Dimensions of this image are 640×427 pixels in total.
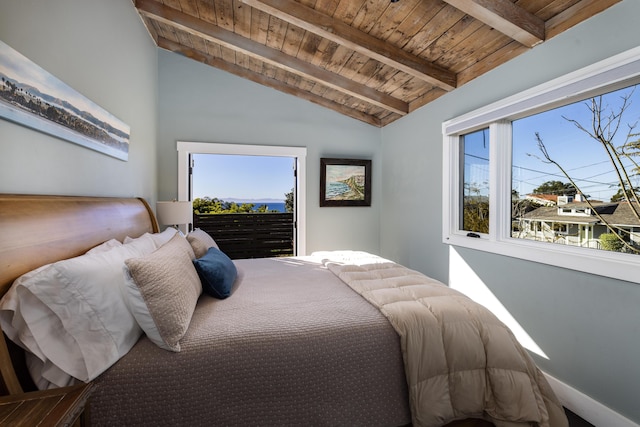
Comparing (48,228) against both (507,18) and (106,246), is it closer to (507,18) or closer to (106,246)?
(106,246)

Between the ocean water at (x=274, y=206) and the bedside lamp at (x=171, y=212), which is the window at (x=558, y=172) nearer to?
the bedside lamp at (x=171, y=212)

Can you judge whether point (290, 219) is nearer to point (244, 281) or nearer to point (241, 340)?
point (244, 281)

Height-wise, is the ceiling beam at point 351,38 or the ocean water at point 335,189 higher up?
the ceiling beam at point 351,38

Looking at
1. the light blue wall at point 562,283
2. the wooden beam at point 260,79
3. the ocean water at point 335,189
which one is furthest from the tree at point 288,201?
the light blue wall at point 562,283

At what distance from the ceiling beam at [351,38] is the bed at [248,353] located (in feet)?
6.28

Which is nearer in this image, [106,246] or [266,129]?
[106,246]

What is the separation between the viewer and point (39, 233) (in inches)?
48.3

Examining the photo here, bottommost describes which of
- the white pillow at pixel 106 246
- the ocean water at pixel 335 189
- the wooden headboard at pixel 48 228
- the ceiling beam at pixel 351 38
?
the white pillow at pixel 106 246

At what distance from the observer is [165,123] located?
138 inches

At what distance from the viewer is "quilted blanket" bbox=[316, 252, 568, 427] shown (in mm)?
1305

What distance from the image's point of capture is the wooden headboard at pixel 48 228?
1069 millimetres

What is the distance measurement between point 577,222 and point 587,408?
1129mm

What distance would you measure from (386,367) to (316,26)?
2412mm

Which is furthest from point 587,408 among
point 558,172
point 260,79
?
point 260,79
